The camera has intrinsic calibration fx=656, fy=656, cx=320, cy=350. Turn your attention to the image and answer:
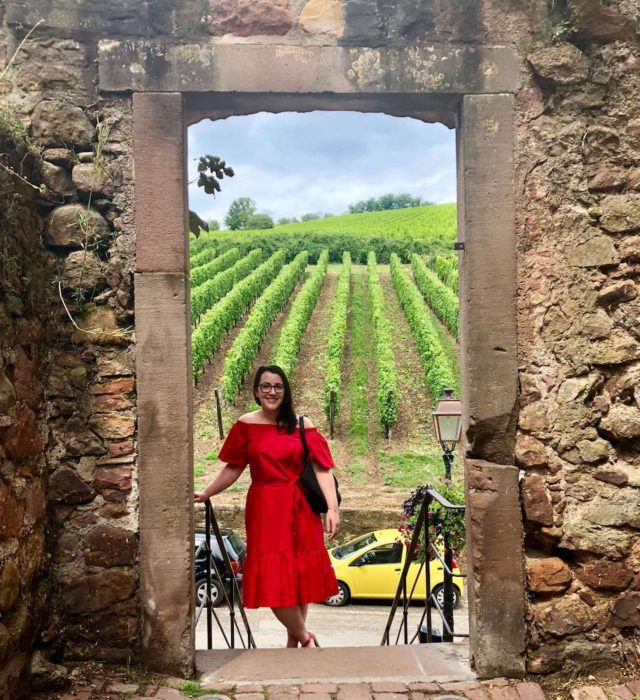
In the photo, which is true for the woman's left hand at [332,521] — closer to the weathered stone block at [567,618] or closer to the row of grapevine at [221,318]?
the weathered stone block at [567,618]

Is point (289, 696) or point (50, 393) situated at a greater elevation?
point (50, 393)

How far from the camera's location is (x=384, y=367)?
1809 cm

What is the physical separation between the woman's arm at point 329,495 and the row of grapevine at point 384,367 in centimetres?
1270

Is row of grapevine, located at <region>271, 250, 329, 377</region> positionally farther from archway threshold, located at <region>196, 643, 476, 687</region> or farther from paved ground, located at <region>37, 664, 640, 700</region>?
paved ground, located at <region>37, 664, 640, 700</region>

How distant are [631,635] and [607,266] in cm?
165

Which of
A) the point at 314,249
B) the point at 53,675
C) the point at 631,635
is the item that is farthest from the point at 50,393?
the point at 314,249

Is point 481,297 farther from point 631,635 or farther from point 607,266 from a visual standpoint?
point 631,635

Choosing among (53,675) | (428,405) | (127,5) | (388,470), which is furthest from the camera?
(428,405)

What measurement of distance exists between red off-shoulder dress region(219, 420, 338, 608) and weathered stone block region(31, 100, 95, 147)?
5.21 feet

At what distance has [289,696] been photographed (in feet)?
9.30

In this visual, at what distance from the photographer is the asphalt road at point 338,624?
320 inches

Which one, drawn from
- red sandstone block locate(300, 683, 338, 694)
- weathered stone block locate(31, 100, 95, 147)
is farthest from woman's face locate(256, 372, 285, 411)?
weathered stone block locate(31, 100, 95, 147)

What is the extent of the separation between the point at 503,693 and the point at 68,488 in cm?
211

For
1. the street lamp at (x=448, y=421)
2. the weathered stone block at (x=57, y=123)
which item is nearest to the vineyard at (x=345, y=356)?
the street lamp at (x=448, y=421)
